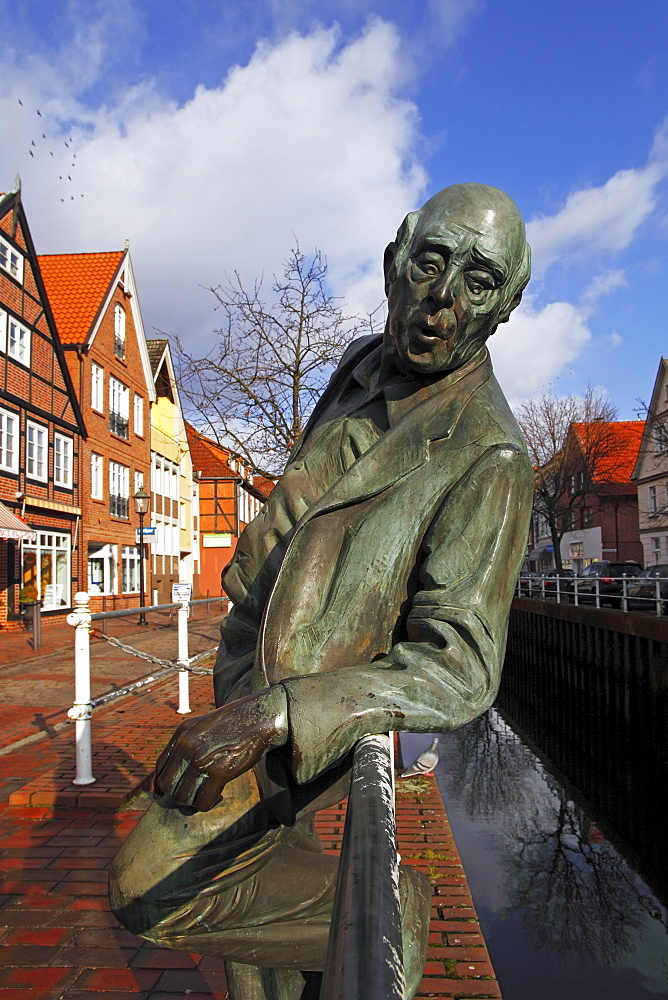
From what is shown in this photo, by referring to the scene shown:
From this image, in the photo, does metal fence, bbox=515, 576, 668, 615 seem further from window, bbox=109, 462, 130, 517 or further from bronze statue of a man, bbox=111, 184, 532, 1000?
window, bbox=109, 462, 130, 517

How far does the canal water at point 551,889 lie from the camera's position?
520 cm

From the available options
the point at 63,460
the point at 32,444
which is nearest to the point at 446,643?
the point at 32,444

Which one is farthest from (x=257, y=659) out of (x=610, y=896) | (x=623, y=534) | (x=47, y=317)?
(x=623, y=534)

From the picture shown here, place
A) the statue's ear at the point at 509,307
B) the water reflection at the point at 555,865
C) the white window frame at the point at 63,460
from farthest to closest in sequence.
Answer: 1. the white window frame at the point at 63,460
2. the water reflection at the point at 555,865
3. the statue's ear at the point at 509,307

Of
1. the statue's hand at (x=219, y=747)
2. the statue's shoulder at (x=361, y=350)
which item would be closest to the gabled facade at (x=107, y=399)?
the statue's shoulder at (x=361, y=350)

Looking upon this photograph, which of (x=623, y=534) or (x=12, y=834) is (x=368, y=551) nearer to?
(x=12, y=834)

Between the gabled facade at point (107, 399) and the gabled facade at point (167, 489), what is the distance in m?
1.91

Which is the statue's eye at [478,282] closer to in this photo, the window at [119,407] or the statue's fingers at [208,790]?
the statue's fingers at [208,790]

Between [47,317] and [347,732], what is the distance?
2557 centimetres

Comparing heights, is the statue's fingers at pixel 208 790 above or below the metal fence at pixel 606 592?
above

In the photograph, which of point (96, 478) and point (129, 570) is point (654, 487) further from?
point (96, 478)

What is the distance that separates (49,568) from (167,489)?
47.7ft

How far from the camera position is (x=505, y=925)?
579cm

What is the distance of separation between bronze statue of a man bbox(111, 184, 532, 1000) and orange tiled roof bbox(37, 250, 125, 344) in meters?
27.5
